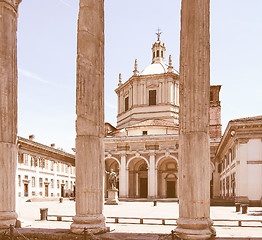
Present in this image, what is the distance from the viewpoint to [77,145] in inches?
465

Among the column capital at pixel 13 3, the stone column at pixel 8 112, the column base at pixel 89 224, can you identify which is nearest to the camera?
the column base at pixel 89 224

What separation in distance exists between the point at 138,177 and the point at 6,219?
42190 millimetres

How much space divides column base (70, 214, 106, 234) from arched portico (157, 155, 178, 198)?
4071 centimetres

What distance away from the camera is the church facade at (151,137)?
51125 millimetres

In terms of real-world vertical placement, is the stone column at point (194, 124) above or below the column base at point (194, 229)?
above

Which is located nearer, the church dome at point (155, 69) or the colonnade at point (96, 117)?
the colonnade at point (96, 117)

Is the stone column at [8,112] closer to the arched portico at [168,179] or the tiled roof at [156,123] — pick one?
the tiled roof at [156,123]

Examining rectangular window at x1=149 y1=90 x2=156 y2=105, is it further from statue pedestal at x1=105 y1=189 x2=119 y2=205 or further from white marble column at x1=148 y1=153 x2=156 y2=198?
statue pedestal at x1=105 y1=189 x2=119 y2=205

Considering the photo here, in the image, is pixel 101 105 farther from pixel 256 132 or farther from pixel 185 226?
pixel 256 132

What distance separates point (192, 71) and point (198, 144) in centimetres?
210

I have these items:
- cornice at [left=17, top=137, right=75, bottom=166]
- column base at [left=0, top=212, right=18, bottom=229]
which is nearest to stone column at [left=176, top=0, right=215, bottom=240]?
column base at [left=0, top=212, right=18, bottom=229]

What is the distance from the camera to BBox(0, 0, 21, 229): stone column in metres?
12.8

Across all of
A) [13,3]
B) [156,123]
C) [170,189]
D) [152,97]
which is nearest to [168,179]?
[170,189]

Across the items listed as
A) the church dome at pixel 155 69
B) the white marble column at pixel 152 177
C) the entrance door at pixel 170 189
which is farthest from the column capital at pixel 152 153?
the church dome at pixel 155 69
